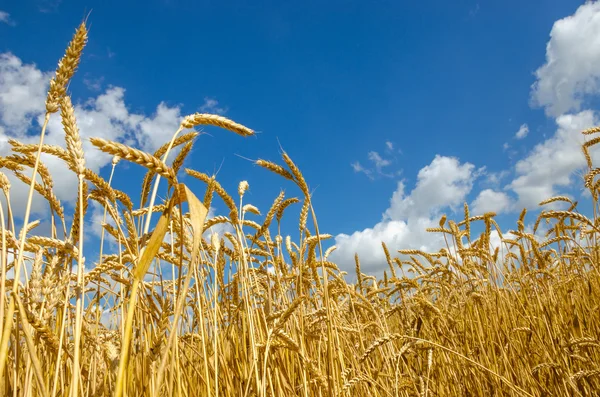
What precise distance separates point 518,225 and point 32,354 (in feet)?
17.5

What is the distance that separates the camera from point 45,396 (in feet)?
3.36

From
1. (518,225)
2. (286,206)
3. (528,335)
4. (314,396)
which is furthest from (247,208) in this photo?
(518,225)

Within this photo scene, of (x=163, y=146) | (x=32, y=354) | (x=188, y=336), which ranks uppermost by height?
(x=163, y=146)

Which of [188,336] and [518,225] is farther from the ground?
[518,225]

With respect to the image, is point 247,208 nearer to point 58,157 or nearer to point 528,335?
point 58,157

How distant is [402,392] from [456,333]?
1337mm

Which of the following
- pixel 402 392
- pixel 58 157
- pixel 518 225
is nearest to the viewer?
pixel 58 157

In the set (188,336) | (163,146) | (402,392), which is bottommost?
A: (402,392)

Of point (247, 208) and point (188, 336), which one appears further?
point (247, 208)

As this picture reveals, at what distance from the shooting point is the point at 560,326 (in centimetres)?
368

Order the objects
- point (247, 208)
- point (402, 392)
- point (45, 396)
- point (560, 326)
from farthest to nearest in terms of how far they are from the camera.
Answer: point (560, 326) < point (247, 208) < point (402, 392) < point (45, 396)

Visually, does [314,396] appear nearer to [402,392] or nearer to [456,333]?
[402,392]

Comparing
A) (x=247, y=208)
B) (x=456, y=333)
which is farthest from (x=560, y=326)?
(x=247, y=208)

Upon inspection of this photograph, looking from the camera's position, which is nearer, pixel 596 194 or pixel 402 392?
pixel 402 392
